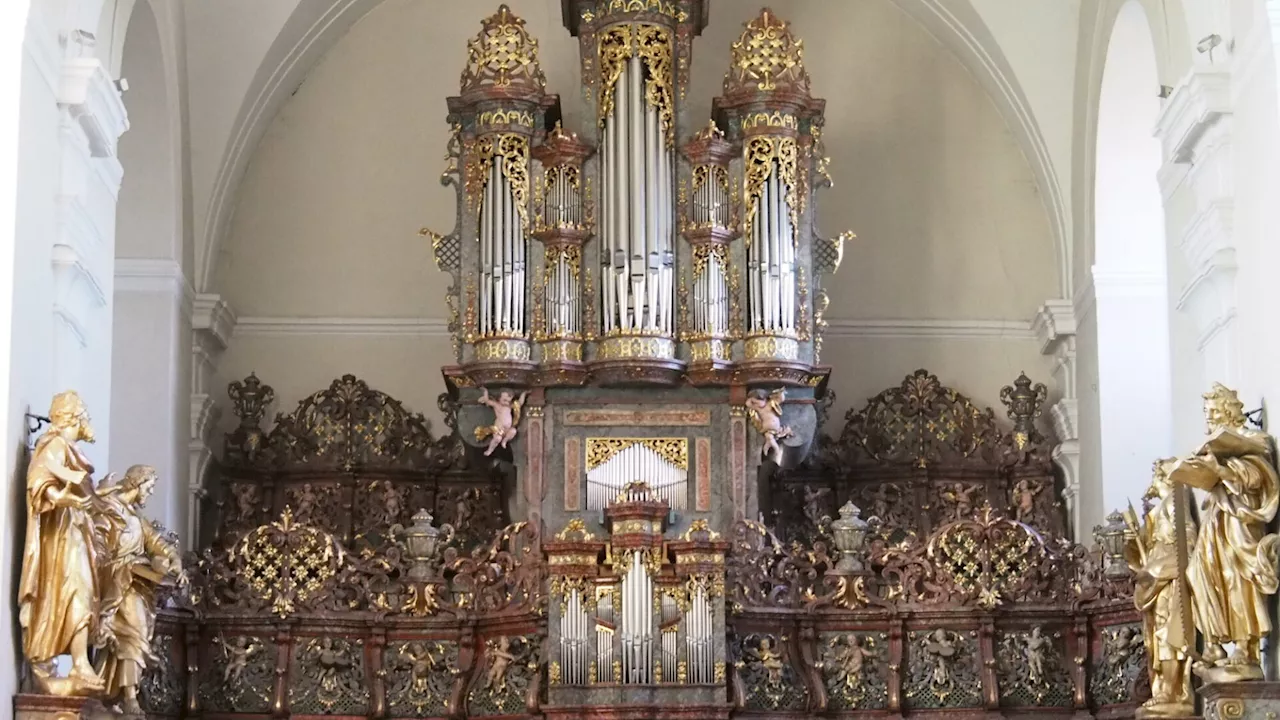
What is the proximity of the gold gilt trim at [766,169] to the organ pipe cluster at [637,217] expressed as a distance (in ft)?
0.05

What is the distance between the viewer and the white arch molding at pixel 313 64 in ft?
60.7

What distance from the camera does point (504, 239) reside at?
1653 cm

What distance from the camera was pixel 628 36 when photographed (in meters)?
17.0

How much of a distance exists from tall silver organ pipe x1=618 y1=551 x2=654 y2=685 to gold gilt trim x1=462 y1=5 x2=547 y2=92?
13.1ft

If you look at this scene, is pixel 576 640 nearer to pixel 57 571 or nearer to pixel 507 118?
pixel 57 571

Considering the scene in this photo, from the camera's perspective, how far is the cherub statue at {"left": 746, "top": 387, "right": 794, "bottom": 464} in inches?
635

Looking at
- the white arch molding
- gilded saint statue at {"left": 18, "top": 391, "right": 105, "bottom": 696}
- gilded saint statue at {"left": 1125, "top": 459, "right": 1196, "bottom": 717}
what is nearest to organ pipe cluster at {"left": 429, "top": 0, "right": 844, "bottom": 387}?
the white arch molding

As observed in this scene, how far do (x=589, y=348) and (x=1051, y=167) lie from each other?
476cm

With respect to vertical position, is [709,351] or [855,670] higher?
[709,351]

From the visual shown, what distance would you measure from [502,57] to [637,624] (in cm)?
467

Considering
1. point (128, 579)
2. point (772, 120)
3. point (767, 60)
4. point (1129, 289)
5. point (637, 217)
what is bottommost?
point (128, 579)

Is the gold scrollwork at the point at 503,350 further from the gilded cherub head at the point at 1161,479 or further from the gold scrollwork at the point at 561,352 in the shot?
the gilded cherub head at the point at 1161,479

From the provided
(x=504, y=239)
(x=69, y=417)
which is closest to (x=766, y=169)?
(x=504, y=239)

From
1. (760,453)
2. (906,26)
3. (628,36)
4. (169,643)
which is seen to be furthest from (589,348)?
(906,26)
